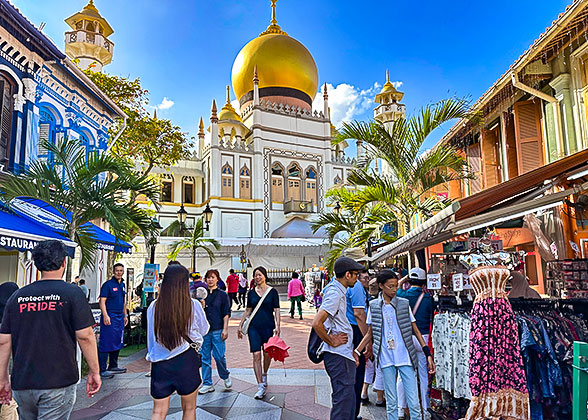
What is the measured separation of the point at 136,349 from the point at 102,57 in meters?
20.1

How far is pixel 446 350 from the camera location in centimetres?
490

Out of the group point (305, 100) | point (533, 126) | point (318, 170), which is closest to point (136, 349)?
point (533, 126)

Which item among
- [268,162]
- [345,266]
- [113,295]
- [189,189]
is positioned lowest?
[113,295]

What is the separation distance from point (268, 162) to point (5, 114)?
27112mm

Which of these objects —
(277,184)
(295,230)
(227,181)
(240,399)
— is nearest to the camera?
(240,399)

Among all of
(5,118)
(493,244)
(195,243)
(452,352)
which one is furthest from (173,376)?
(195,243)

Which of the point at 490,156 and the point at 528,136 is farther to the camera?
the point at 490,156

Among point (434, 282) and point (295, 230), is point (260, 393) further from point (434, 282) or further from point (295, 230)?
point (295, 230)

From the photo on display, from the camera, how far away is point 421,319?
5.32 metres

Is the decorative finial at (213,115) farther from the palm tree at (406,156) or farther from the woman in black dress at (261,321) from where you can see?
the woman in black dress at (261,321)

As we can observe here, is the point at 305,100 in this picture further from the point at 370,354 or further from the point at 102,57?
the point at 370,354

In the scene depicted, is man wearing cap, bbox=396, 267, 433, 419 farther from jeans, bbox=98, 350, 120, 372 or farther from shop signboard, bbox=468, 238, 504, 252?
jeans, bbox=98, 350, 120, 372

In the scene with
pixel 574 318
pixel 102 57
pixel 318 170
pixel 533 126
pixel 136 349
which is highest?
Result: pixel 102 57

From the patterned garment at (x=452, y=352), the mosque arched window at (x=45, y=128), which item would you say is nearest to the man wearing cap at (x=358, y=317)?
the patterned garment at (x=452, y=352)
